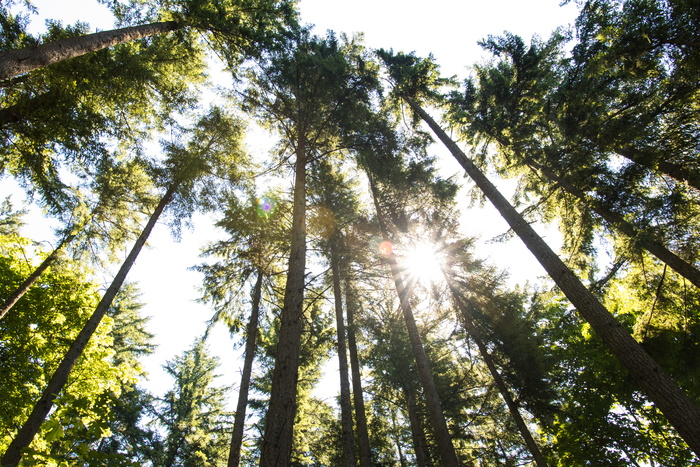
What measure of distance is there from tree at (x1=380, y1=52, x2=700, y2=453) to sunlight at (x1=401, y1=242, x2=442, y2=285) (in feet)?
15.8

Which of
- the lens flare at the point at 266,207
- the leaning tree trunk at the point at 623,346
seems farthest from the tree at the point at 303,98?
the leaning tree trunk at the point at 623,346

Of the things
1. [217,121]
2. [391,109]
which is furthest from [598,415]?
[217,121]

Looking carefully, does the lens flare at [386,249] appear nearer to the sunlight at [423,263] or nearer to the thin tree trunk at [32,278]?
the sunlight at [423,263]

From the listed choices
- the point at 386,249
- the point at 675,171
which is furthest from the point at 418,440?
the point at 675,171

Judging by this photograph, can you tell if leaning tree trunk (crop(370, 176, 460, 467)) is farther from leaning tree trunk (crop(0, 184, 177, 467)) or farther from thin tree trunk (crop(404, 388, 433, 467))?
leaning tree trunk (crop(0, 184, 177, 467))

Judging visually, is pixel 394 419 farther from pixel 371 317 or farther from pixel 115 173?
pixel 115 173

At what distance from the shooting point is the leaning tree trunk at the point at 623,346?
429cm

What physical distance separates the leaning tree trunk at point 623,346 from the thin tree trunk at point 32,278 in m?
13.5

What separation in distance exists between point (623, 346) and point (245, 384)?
1018 centimetres

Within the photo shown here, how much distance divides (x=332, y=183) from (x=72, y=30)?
793cm

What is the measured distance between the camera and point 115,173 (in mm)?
10805

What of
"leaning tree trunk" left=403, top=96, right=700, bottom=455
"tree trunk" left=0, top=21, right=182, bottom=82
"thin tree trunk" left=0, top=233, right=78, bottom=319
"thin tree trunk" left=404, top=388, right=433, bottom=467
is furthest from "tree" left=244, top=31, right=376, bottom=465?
"thin tree trunk" left=0, top=233, right=78, bottom=319

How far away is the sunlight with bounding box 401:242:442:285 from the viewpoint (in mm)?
12102

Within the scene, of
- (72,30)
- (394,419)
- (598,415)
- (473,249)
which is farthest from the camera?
(394,419)
